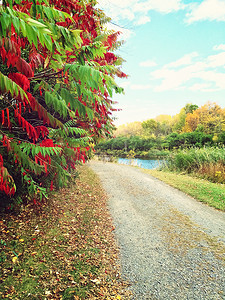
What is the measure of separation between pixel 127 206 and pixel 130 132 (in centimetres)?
4687

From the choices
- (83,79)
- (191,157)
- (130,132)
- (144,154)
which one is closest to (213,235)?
(83,79)

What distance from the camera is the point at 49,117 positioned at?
10.4 feet

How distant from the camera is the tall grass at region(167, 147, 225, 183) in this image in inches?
408

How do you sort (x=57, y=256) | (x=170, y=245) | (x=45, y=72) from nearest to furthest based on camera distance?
1. (x=45, y=72)
2. (x=57, y=256)
3. (x=170, y=245)

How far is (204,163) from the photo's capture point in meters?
11.4

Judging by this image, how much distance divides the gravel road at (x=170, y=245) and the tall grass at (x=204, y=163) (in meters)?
3.57

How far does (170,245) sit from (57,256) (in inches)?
95.3

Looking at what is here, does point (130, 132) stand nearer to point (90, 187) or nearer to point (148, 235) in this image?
point (90, 187)

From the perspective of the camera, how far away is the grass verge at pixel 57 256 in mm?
2889

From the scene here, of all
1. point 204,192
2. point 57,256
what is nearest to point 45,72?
point 57,256

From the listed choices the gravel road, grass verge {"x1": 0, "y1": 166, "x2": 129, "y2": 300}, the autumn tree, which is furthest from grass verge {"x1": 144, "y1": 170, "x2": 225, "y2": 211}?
the autumn tree

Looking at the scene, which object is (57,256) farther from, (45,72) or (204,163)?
(204,163)

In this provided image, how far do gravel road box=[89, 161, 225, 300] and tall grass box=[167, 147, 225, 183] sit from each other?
3.57 m

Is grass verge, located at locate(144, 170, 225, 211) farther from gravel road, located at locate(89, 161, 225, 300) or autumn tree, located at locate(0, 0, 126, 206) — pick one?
autumn tree, located at locate(0, 0, 126, 206)
